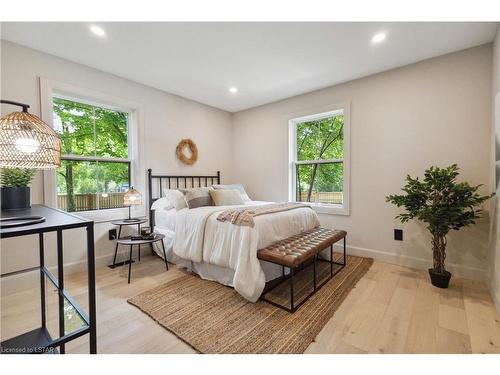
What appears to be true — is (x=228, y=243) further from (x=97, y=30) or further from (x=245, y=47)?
(x=97, y=30)

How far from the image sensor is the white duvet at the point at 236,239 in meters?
1.98

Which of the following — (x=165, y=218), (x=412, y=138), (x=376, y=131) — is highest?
(x=376, y=131)

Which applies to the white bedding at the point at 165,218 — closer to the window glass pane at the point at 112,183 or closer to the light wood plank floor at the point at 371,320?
the window glass pane at the point at 112,183

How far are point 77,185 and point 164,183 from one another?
107 cm

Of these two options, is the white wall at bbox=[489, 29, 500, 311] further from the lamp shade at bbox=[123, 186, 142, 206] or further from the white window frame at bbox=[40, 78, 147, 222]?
the white window frame at bbox=[40, 78, 147, 222]

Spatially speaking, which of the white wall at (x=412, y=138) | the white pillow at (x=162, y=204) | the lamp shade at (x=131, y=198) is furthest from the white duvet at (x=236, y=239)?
the white wall at (x=412, y=138)

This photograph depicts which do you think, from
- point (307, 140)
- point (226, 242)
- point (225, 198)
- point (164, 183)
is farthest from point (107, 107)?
point (307, 140)

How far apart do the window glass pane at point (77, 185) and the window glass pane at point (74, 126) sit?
159 mm

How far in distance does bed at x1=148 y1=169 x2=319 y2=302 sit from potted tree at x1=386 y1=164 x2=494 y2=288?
112 cm

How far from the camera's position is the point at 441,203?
2154 mm

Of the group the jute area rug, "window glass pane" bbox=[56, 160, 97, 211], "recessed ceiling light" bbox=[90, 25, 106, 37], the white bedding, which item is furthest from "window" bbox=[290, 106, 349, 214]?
"window glass pane" bbox=[56, 160, 97, 211]

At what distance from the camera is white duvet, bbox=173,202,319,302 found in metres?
1.98
